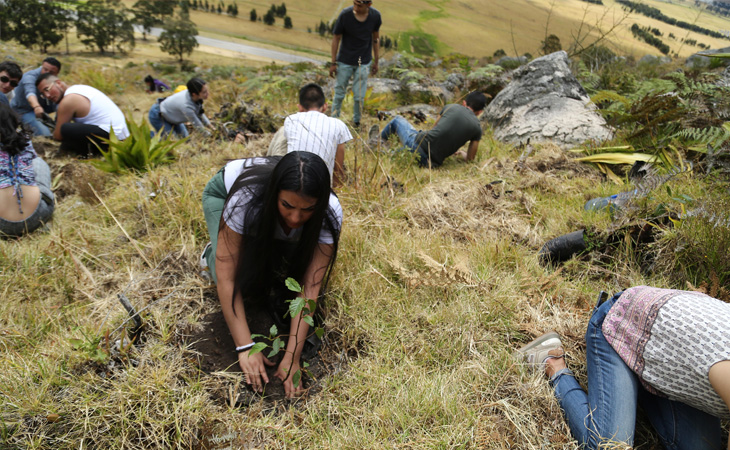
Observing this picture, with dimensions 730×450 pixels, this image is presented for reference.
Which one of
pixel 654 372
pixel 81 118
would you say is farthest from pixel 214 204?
pixel 81 118

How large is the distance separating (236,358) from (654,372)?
1.79m

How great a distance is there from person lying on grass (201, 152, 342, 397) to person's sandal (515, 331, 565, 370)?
1.02 metres

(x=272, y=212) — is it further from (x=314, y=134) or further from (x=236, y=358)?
(x=314, y=134)

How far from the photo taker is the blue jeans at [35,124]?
15.3 feet

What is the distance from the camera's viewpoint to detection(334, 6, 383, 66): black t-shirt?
15.1 feet

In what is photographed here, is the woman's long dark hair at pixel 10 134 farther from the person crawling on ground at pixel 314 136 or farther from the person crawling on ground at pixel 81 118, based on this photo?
the person crawling on ground at pixel 314 136

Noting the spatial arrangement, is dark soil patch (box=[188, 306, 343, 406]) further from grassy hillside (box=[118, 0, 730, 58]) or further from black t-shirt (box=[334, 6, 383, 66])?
grassy hillside (box=[118, 0, 730, 58])

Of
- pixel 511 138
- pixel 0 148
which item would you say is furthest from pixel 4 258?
pixel 511 138

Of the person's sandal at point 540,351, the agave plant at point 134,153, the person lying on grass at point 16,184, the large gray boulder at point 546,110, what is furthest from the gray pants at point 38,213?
the large gray boulder at point 546,110

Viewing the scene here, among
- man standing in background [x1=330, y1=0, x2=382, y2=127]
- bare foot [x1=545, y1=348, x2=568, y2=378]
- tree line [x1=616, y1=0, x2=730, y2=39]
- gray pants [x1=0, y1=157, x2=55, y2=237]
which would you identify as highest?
tree line [x1=616, y1=0, x2=730, y2=39]

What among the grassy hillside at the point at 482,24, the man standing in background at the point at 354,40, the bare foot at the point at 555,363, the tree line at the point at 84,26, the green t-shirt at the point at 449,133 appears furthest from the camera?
the tree line at the point at 84,26

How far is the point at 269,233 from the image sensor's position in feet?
5.76

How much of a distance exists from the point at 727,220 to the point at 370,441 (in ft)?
7.20

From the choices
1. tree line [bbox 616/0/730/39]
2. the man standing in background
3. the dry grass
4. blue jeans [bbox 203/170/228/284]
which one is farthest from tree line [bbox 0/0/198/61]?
tree line [bbox 616/0/730/39]
